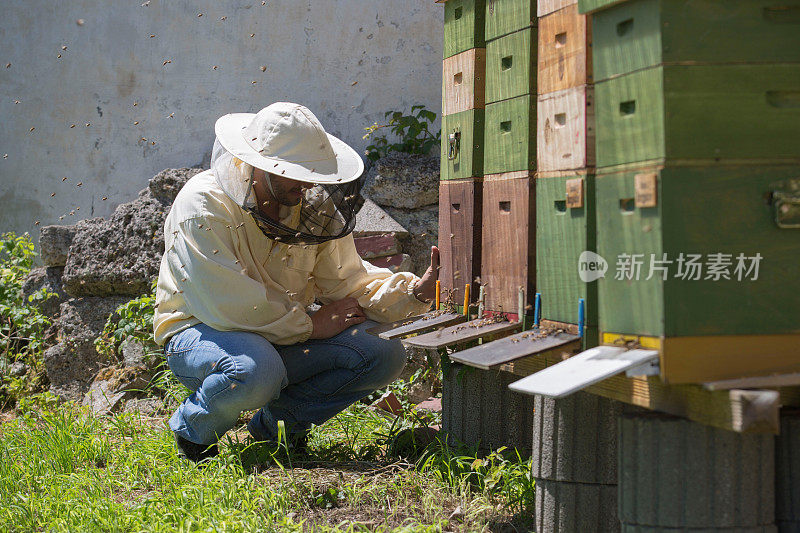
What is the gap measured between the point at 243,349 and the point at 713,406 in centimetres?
171

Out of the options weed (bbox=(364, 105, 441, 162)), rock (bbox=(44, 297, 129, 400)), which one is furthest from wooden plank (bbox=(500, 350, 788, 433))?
rock (bbox=(44, 297, 129, 400))

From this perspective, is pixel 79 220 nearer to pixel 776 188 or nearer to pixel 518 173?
pixel 518 173

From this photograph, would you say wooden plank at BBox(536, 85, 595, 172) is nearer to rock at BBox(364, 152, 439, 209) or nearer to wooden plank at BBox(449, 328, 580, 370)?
wooden plank at BBox(449, 328, 580, 370)

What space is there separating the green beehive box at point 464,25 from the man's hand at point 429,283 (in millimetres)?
714

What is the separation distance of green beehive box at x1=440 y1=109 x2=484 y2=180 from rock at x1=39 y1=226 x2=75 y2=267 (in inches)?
129

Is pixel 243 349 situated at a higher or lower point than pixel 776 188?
lower

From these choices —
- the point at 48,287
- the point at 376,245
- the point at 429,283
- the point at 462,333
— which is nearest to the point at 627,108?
the point at 462,333

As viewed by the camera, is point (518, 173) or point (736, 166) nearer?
point (736, 166)

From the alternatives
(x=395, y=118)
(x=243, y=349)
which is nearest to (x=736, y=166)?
(x=243, y=349)

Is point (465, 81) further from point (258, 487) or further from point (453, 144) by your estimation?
point (258, 487)

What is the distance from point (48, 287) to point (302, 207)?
116 inches

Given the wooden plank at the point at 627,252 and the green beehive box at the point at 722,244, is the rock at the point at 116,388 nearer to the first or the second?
the wooden plank at the point at 627,252

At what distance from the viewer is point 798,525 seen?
1.92m

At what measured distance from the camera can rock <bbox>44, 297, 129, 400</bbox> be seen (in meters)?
A: 4.95
